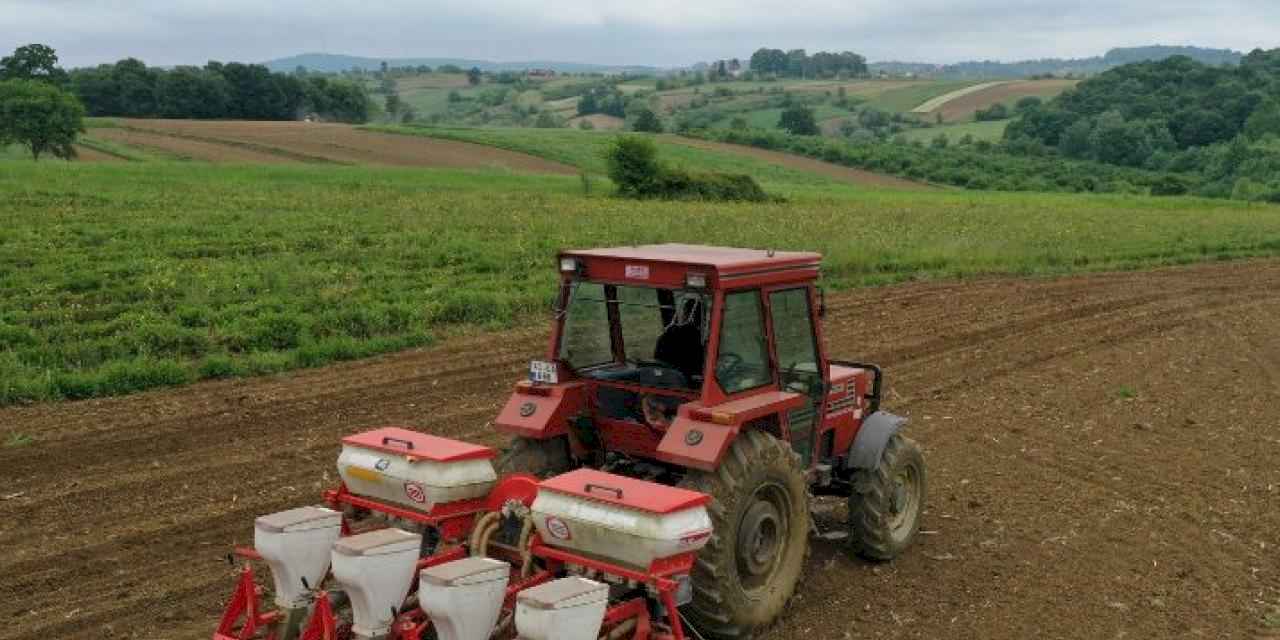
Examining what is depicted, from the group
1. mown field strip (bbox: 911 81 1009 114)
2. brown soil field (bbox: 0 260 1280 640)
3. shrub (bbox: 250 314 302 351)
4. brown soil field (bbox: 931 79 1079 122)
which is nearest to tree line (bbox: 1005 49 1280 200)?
brown soil field (bbox: 931 79 1079 122)

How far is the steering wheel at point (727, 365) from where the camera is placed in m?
6.82

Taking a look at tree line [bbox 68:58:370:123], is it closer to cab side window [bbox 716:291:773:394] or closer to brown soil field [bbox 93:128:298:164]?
brown soil field [bbox 93:128:298:164]

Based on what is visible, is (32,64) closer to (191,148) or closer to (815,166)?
(191,148)

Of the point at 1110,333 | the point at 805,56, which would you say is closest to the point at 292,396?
the point at 1110,333

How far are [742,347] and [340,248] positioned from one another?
15.6m

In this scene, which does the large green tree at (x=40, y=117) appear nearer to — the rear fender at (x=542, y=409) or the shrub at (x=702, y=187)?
the shrub at (x=702, y=187)

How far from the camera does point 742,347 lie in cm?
698

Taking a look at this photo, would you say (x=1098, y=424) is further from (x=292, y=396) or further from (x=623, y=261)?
(x=292, y=396)

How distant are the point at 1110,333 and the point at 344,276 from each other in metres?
11.2

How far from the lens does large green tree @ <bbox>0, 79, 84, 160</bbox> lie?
50719 mm

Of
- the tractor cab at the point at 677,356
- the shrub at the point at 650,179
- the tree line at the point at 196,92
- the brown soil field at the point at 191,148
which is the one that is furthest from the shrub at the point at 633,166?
the tree line at the point at 196,92

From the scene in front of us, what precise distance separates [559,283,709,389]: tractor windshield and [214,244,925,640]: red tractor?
0.01 meters

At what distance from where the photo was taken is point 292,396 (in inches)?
493

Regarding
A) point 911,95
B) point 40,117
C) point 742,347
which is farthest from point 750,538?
point 911,95
